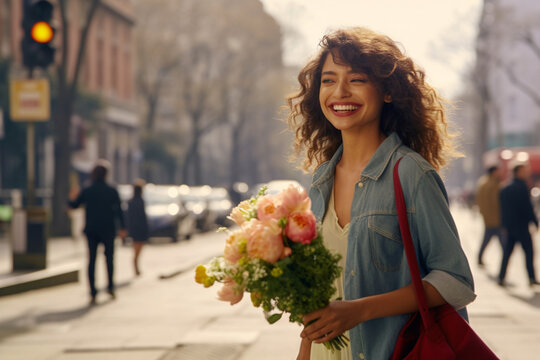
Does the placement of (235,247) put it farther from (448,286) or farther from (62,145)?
(62,145)

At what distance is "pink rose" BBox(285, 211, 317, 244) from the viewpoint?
2.34m

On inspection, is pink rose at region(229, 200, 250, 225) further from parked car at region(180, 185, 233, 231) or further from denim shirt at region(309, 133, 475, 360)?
parked car at region(180, 185, 233, 231)

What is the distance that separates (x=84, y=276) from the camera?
14711 millimetres

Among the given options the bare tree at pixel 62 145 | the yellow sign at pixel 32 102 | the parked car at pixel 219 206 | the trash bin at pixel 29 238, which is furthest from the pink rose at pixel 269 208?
the parked car at pixel 219 206

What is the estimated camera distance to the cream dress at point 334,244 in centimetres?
282

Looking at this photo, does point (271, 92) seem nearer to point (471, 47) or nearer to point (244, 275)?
point (471, 47)

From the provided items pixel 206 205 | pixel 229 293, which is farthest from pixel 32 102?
pixel 206 205

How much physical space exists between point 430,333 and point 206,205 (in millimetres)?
29469

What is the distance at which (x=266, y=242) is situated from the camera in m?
2.31

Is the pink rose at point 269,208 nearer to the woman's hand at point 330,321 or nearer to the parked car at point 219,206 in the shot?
the woman's hand at point 330,321

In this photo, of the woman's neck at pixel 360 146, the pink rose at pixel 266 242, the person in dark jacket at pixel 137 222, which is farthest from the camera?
the person in dark jacket at pixel 137 222

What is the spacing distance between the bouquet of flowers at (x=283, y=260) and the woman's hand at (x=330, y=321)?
0.09 feet

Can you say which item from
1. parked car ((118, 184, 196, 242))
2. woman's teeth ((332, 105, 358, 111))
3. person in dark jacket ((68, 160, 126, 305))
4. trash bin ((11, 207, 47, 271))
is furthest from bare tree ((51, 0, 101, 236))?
woman's teeth ((332, 105, 358, 111))

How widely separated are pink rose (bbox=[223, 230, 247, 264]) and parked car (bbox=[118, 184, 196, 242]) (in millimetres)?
21149
